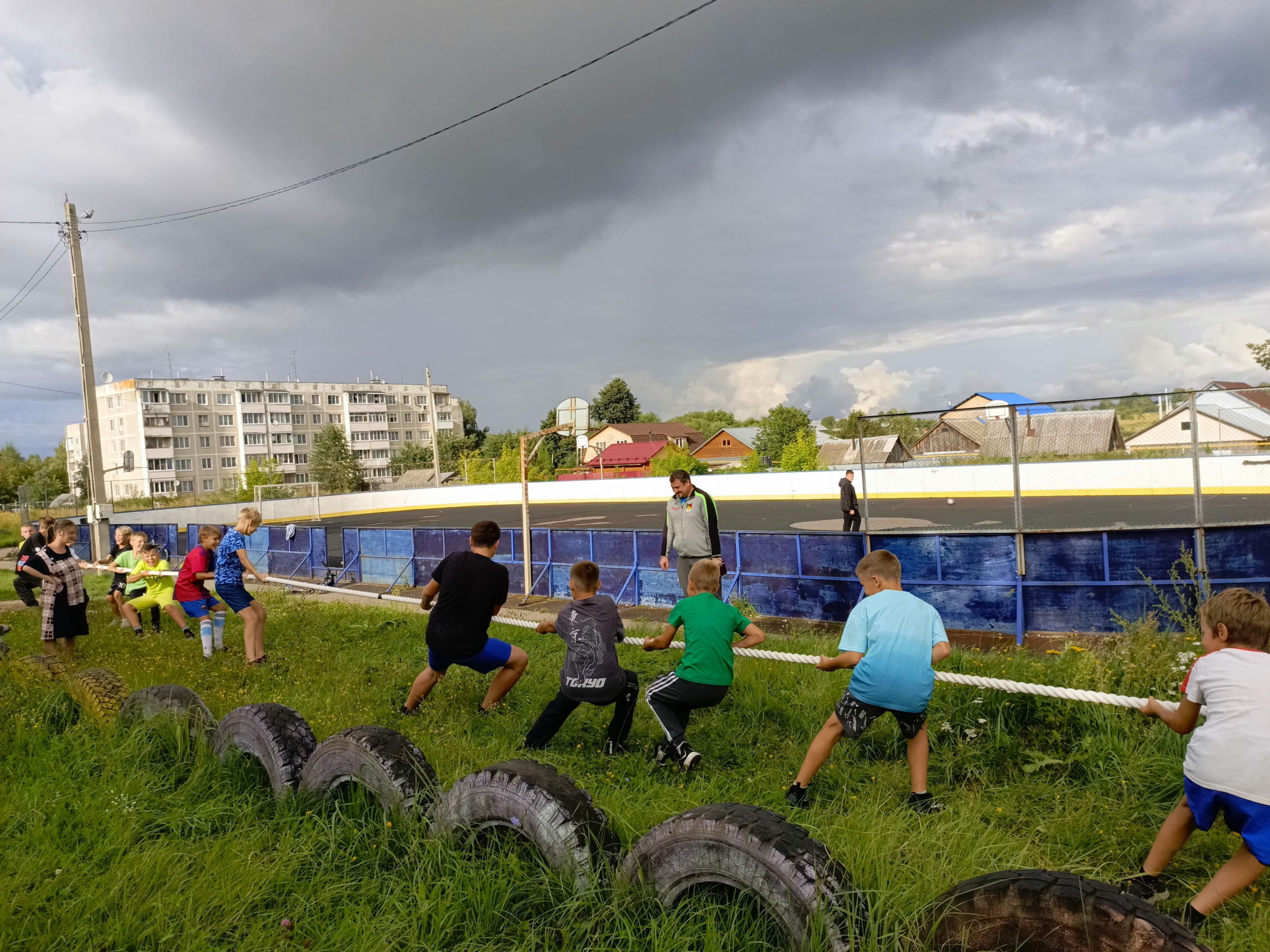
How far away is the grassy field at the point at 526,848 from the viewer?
2.60m

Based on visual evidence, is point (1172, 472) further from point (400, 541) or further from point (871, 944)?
point (871, 944)

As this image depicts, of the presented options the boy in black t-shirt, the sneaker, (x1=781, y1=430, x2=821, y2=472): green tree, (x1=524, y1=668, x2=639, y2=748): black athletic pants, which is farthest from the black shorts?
(x1=781, y1=430, x2=821, y2=472): green tree

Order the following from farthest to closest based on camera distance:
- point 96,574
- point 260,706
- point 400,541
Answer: point 96,574, point 400,541, point 260,706

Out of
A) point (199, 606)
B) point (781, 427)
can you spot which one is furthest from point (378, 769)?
point (781, 427)

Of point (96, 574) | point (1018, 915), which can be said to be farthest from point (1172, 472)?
point (96, 574)

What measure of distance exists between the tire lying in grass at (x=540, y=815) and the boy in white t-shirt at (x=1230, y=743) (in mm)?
1712

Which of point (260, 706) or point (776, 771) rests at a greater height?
point (260, 706)

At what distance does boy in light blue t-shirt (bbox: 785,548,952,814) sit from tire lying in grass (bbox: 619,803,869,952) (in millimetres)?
1255

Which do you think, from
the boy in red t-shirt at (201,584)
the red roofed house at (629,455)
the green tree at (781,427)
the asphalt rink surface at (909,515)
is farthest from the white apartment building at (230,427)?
the boy in red t-shirt at (201,584)

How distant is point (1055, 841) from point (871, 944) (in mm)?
1648

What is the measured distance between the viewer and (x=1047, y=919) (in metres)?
2.23

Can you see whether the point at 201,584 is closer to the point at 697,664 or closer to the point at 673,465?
the point at 697,664

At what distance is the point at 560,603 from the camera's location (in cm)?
1263

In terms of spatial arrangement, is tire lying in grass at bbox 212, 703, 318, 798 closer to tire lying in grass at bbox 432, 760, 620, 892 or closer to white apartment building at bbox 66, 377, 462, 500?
tire lying in grass at bbox 432, 760, 620, 892
